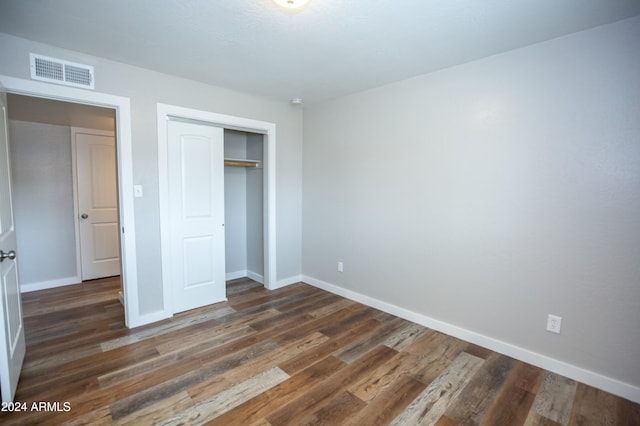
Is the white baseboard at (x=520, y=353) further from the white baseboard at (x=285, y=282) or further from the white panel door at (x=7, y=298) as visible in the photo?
the white panel door at (x=7, y=298)

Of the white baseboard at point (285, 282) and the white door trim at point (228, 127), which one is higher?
the white door trim at point (228, 127)

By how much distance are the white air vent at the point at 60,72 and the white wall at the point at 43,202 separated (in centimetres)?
229

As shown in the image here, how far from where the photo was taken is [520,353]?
249 cm

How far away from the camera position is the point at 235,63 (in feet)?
8.94

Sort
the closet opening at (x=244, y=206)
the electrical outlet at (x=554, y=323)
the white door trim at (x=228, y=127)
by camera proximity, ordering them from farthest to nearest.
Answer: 1. the closet opening at (x=244, y=206)
2. the white door trim at (x=228, y=127)
3. the electrical outlet at (x=554, y=323)

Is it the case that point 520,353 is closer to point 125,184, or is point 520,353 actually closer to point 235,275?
point 235,275

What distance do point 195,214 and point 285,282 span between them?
62.7 inches

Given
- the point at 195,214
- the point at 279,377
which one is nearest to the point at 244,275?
the point at 195,214

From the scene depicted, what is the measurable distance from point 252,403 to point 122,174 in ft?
7.60

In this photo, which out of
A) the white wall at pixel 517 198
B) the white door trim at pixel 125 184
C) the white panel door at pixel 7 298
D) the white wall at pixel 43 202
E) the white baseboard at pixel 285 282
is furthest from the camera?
the white baseboard at pixel 285 282

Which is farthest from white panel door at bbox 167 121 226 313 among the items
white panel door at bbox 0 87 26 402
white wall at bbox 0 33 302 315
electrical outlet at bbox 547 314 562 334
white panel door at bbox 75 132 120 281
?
electrical outlet at bbox 547 314 562 334

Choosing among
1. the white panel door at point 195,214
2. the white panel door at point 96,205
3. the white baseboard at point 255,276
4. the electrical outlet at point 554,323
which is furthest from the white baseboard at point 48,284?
the electrical outlet at point 554,323

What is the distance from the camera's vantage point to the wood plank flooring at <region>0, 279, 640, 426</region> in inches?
73.8

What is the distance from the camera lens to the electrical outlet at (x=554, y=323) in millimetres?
2318
